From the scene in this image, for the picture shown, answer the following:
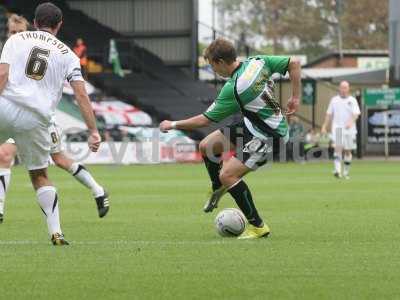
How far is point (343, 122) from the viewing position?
2717 centimetres

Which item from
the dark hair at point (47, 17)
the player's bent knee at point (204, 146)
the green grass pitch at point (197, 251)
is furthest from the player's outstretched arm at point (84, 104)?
the player's bent knee at point (204, 146)

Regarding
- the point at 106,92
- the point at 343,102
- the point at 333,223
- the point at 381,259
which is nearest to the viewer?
the point at 381,259

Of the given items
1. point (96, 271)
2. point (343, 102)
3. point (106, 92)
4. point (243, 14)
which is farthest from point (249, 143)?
point (243, 14)

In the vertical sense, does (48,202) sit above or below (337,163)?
above

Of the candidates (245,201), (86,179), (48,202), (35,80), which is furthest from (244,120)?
(35,80)

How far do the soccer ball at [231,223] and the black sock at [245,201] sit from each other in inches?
5.0

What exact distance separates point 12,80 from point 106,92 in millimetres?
31077

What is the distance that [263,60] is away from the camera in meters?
11.7

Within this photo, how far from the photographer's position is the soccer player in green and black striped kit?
37.8 feet

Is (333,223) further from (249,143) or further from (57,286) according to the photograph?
(57,286)

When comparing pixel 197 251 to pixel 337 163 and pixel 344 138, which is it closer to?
pixel 337 163

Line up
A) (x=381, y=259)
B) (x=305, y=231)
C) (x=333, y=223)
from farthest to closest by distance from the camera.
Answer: (x=333, y=223) → (x=305, y=231) → (x=381, y=259)

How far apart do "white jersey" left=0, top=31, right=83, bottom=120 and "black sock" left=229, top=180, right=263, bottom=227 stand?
2075 millimetres

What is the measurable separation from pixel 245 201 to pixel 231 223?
0.92 ft
